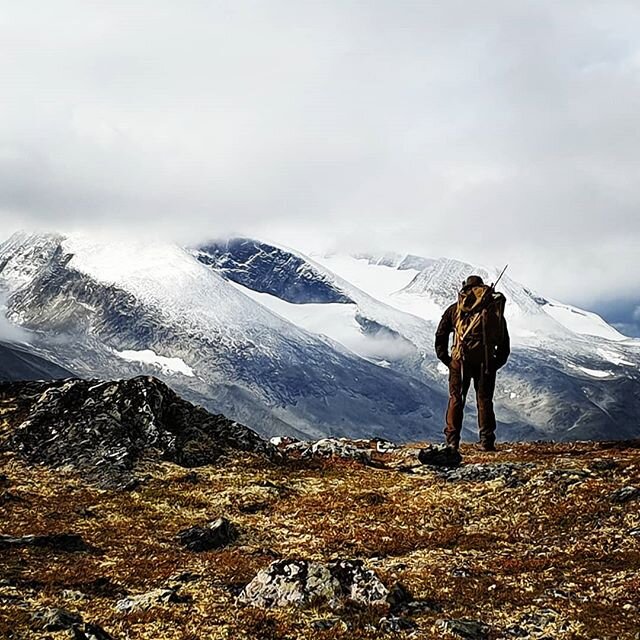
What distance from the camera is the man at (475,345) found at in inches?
1508

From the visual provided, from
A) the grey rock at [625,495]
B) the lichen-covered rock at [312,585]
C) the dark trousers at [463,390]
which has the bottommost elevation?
the lichen-covered rock at [312,585]

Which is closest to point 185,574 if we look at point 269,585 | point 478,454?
point 269,585

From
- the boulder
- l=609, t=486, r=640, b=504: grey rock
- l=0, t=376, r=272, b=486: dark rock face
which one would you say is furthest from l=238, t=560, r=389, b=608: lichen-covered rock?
l=0, t=376, r=272, b=486: dark rock face

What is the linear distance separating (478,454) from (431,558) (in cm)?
1799

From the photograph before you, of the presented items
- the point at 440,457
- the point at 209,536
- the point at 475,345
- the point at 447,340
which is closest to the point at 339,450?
the point at 440,457

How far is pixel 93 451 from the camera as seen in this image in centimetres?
3462

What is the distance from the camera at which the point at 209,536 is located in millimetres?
24609

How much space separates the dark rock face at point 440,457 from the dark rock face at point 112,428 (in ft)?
28.4

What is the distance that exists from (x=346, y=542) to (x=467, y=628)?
900 centimetres

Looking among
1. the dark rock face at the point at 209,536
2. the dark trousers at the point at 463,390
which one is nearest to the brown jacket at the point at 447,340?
the dark trousers at the point at 463,390

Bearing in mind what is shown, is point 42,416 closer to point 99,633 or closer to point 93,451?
point 93,451

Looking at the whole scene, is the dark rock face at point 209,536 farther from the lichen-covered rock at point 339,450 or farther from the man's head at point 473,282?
the man's head at point 473,282

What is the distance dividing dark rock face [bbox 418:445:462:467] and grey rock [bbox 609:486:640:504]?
34.3 ft

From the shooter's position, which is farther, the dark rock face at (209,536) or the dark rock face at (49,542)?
the dark rock face at (209,536)
